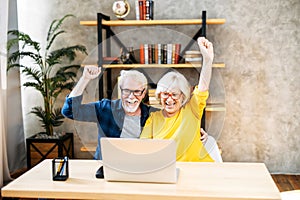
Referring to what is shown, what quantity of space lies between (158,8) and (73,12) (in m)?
0.82

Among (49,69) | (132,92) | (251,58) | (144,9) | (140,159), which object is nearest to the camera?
(140,159)

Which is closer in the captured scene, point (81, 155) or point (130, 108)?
point (130, 108)

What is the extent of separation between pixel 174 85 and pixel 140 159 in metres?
0.42

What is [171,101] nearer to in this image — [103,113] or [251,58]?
[103,113]

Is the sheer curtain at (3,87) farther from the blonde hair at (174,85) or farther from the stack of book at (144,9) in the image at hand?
the blonde hair at (174,85)

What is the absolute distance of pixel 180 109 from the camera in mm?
1864

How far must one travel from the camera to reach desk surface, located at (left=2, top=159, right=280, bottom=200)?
1490mm

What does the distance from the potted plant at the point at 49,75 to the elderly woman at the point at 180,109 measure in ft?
6.11

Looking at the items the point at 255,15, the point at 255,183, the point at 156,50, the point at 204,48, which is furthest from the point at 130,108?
the point at 255,15

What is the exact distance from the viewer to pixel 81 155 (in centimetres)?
402

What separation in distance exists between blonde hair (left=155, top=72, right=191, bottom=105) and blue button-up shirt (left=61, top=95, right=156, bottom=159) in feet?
0.35

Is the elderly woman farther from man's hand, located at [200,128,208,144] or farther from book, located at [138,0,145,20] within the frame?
book, located at [138,0,145,20]

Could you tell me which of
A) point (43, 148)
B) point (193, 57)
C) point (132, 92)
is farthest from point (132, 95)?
point (43, 148)

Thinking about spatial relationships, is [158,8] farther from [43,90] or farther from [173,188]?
[173,188]
